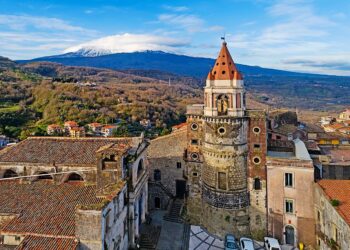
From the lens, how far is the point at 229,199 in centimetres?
3534

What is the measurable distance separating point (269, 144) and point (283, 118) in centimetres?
2663

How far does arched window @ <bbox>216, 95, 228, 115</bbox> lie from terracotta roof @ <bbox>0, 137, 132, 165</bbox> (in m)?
11.0

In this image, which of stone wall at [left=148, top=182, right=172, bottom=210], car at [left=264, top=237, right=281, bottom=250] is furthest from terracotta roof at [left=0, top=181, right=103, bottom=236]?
car at [left=264, top=237, right=281, bottom=250]

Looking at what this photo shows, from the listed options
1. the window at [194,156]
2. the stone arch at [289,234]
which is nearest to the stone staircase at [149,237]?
the window at [194,156]

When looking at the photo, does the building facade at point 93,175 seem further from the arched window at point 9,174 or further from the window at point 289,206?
the window at point 289,206

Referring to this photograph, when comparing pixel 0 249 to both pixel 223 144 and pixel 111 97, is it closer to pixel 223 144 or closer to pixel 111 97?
pixel 223 144

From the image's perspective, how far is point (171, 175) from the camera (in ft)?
132

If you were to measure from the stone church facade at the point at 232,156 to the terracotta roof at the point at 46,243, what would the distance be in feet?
61.1

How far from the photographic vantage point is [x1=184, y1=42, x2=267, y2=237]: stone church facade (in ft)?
115

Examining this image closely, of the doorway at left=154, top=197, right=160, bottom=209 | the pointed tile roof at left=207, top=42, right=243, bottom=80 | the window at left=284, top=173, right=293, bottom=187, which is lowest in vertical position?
the doorway at left=154, top=197, right=160, bottom=209

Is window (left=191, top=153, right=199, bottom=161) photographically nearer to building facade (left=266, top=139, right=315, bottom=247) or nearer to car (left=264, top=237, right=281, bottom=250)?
building facade (left=266, top=139, right=315, bottom=247)

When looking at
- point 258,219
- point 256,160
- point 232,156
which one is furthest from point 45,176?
point 258,219

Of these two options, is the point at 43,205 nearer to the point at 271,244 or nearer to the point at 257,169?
the point at 257,169

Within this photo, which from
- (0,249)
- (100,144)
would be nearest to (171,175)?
(100,144)
